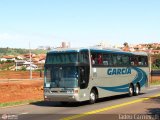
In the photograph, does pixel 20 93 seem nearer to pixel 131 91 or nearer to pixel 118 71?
pixel 131 91

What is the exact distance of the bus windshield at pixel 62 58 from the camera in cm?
2231

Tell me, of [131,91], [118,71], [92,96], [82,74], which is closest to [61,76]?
[82,74]

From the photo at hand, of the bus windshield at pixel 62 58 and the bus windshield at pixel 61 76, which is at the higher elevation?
the bus windshield at pixel 62 58

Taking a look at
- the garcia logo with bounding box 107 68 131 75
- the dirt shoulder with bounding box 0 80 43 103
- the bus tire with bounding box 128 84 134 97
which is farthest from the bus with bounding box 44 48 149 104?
the dirt shoulder with bounding box 0 80 43 103

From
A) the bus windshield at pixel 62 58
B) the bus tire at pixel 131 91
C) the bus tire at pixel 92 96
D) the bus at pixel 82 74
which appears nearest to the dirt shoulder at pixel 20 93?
the bus tire at pixel 131 91

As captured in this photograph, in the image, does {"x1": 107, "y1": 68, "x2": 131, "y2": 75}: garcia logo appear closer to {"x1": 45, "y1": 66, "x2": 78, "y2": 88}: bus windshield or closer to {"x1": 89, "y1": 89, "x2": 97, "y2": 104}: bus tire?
{"x1": 89, "y1": 89, "x2": 97, "y2": 104}: bus tire

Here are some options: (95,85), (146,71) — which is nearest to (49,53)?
(95,85)

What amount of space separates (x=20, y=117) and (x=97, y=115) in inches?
117

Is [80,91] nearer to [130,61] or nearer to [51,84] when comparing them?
[51,84]

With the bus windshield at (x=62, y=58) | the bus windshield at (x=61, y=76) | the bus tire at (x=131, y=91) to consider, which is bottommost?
the bus tire at (x=131, y=91)

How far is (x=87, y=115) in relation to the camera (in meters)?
17.0

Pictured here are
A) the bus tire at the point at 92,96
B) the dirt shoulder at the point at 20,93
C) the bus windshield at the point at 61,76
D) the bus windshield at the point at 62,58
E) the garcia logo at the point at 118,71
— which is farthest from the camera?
the dirt shoulder at the point at 20,93

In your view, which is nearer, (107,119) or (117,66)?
(107,119)

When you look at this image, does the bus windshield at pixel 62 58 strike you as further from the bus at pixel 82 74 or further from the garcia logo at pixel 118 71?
the garcia logo at pixel 118 71
